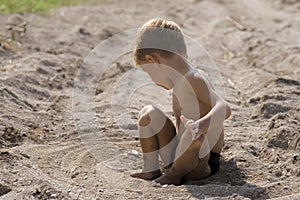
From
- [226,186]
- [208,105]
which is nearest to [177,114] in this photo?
[208,105]

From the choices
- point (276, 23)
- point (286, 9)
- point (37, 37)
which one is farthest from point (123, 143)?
point (286, 9)

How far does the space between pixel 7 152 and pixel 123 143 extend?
0.87 m

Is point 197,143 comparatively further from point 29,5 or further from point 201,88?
point 29,5

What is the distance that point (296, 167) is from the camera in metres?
4.00

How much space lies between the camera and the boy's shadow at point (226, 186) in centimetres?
370

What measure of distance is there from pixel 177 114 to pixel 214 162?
36 cm

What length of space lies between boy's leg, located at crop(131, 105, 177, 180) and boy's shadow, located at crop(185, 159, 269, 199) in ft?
0.82

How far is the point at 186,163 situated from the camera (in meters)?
3.95

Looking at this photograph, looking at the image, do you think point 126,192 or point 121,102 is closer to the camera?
point 126,192

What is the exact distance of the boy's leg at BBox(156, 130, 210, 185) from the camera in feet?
12.6

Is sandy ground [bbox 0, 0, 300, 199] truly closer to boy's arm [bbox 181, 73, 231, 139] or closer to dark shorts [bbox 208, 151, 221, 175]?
dark shorts [bbox 208, 151, 221, 175]

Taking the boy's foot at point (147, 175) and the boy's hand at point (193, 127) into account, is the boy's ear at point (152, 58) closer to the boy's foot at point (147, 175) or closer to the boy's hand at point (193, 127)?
the boy's hand at point (193, 127)

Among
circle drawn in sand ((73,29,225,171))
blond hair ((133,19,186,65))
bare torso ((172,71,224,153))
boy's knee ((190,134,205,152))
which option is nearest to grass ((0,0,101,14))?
circle drawn in sand ((73,29,225,171))

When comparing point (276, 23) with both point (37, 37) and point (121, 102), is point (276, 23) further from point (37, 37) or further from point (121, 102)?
point (121, 102)
